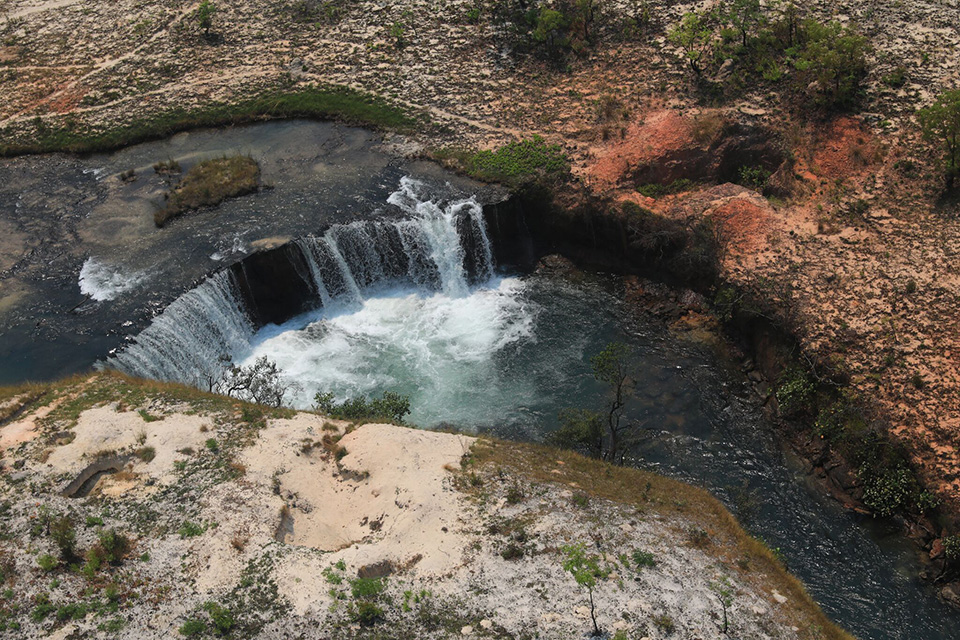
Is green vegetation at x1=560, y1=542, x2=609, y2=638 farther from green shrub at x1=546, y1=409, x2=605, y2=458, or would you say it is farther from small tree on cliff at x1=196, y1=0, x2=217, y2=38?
small tree on cliff at x1=196, y1=0, x2=217, y2=38

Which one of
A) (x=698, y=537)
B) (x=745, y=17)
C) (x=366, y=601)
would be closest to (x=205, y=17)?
(x=745, y=17)

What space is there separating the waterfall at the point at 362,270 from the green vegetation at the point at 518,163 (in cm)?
200

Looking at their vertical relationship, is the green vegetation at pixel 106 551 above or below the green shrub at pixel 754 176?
above

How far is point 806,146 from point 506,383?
A: 17162 millimetres

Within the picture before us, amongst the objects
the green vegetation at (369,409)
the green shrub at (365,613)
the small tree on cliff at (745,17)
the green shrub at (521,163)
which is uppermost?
the small tree on cliff at (745,17)

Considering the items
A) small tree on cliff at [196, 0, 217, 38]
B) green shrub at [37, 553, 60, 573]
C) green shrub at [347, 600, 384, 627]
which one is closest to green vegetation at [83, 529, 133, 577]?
green shrub at [37, 553, 60, 573]

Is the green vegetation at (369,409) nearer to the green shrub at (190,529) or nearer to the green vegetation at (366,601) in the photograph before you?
the green shrub at (190,529)

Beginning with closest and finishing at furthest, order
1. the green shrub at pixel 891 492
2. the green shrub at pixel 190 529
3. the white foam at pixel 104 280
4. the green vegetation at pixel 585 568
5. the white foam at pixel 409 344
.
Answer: the green vegetation at pixel 585 568, the green shrub at pixel 190 529, the green shrub at pixel 891 492, the white foam at pixel 409 344, the white foam at pixel 104 280

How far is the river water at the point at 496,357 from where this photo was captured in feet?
75.6

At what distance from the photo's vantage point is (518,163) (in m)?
35.4

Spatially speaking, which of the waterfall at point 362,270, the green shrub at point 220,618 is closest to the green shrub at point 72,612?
the green shrub at point 220,618

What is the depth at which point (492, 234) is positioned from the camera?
34594 millimetres

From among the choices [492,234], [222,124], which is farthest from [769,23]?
[222,124]

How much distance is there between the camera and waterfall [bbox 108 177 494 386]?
29.7m
